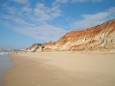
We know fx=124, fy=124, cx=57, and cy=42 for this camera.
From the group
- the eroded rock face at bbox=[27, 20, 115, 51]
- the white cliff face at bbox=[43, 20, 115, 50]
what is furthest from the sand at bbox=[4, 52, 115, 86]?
the white cliff face at bbox=[43, 20, 115, 50]

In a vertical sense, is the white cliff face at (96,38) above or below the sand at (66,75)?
above

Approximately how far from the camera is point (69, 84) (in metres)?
4.65

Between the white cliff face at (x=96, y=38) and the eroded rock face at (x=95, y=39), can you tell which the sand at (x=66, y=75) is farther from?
the white cliff face at (x=96, y=38)

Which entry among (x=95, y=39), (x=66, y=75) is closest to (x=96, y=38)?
(x=95, y=39)

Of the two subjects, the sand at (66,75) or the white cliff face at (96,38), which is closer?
the sand at (66,75)

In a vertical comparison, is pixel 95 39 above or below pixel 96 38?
below

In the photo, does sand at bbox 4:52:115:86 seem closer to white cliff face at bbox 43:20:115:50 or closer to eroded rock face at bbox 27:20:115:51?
eroded rock face at bbox 27:20:115:51

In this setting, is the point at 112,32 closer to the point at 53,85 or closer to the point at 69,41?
the point at 69,41

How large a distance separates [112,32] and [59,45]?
94.3ft

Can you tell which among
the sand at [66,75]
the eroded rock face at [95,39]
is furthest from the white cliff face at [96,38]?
the sand at [66,75]

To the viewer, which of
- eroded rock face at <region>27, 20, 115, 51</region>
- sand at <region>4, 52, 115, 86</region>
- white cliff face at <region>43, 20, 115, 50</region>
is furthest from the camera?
white cliff face at <region>43, 20, 115, 50</region>

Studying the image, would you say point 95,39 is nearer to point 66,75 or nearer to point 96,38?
point 96,38

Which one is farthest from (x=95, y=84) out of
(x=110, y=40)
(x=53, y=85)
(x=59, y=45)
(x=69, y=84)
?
(x=59, y=45)

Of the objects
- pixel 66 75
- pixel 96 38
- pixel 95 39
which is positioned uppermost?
pixel 96 38
